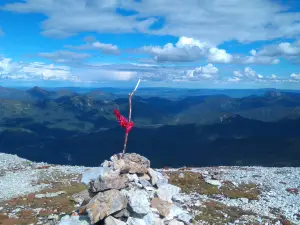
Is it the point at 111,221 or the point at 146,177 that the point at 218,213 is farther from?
the point at 111,221

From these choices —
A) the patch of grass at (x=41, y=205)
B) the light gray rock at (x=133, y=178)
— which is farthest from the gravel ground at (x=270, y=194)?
the light gray rock at (x=133, y=178)

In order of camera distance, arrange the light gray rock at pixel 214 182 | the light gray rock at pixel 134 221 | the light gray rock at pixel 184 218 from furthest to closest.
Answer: the light gray rock at pixel 214 182 < the light gray rock at pixel 184 218 < the light gray rock at pixel 134 221

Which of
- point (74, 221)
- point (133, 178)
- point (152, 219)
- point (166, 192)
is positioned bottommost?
point (74, 221)

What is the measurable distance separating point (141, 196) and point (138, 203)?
1.79ft

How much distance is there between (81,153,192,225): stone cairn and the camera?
17.7m

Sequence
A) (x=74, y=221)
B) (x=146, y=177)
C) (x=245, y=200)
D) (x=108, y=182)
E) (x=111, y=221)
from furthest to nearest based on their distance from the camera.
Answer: (x=245, y=200) < (x=146, y=177) < (x=108, y=182) < (x=74, y=221) < (x=111, y=221)

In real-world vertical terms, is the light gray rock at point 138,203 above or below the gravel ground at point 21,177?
above

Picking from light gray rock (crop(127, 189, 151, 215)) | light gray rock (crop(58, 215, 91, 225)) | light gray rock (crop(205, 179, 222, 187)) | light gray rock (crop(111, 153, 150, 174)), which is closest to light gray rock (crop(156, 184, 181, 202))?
light gray rock (crop(111, 153, 150, 174))

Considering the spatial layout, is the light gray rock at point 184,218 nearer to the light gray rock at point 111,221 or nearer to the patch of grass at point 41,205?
the light gray rock at point 111,221

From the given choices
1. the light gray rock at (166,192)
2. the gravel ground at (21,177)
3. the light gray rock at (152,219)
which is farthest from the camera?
the gravel ground at (21,177)

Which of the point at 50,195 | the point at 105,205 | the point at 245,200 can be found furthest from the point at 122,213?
the point at 245,200

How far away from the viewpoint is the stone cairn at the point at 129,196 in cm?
1770

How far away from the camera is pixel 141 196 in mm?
18469


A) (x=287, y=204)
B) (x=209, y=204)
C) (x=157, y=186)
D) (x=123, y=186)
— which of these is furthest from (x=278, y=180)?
(x=123, y=186)
